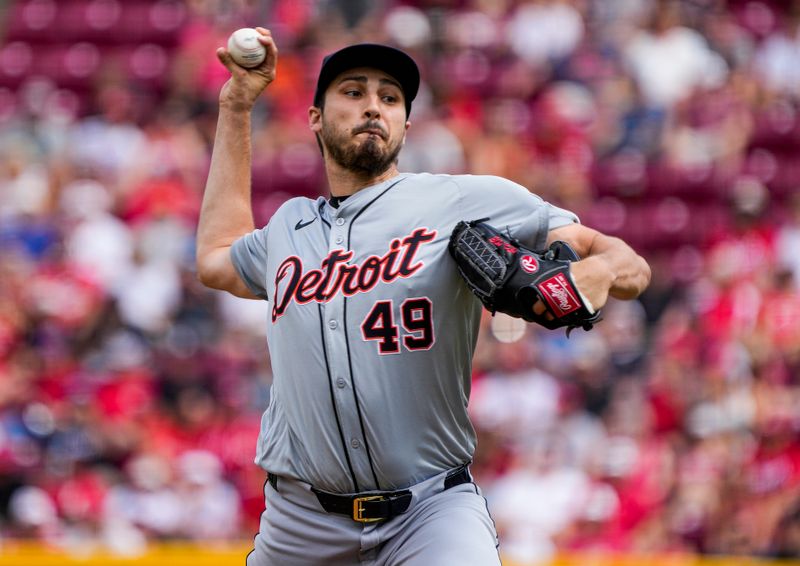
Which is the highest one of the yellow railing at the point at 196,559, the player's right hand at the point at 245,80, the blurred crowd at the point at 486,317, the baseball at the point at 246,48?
the baseball at the point at 246,48

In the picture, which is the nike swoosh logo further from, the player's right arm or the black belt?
the black belt

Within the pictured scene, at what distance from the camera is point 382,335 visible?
330cm

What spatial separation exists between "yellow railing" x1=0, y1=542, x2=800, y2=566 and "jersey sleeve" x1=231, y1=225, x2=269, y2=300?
3244mm

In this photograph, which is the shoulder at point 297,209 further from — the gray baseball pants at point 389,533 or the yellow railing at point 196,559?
the yellow railing at point 196,559

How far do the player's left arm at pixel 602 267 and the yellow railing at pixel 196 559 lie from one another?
3657 millimetres

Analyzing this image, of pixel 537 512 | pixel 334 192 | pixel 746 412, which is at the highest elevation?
pixel 334 192

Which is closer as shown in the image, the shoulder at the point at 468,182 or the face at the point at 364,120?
the shoulder at the point at 468,182

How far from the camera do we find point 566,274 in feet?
10.1

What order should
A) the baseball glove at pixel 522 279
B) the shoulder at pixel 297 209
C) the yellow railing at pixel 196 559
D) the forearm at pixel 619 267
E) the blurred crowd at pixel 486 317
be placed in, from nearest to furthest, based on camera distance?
the baseball glove at pixel 522 279 < the forearm at pixel 619 267 < the shoulder at pixel 297 209 < the yellow railing at pixel 196 559 < the blurred crowd at pixel 486 317

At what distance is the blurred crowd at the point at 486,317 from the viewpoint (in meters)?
7.93

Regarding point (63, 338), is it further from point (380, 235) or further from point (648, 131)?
point (380, 235)

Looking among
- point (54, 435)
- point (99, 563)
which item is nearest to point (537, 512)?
point (99, 563)

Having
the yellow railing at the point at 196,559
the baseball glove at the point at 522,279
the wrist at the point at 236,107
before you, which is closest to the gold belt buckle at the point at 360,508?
the baseball glove at the point at 522,279

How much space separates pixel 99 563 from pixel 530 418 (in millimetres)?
2837
